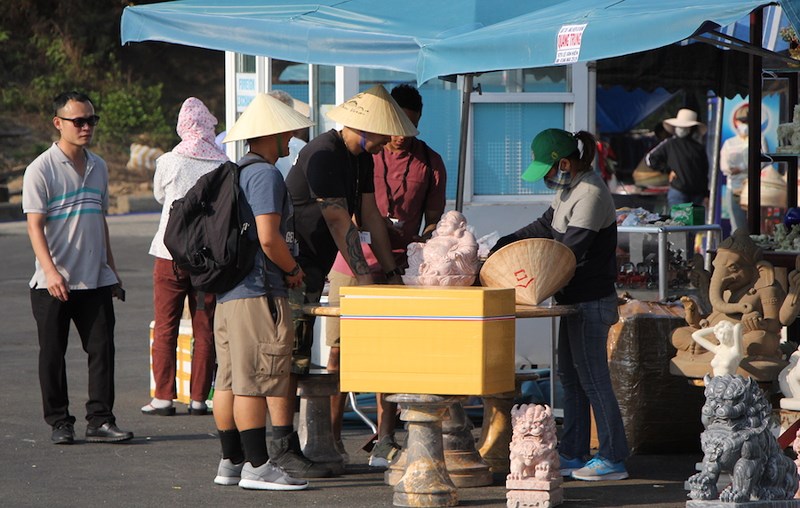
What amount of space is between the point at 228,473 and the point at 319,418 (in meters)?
0.57

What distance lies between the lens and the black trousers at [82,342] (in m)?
7.36

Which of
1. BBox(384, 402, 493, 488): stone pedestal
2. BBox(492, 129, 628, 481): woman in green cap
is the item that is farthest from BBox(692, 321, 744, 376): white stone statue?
BBox(384, 402, 493, 488): stone pedestal

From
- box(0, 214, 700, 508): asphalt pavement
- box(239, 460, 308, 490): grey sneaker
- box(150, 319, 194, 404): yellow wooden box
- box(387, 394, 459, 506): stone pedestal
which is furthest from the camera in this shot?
box(150, 319, 194, 404): yellow wooden box

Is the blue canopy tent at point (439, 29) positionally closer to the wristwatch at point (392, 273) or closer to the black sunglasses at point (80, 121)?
the black sunglasses at point (80, 121)

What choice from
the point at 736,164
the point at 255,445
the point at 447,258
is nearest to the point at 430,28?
the point at 447,258

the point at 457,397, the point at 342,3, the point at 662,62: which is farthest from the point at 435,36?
the point at 662,62

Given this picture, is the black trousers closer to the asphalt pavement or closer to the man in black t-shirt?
the asphalt pavement

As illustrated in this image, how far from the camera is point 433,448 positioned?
5.92m

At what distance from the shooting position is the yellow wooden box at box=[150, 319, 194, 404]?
859cm

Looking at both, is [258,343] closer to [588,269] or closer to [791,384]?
[588,269]

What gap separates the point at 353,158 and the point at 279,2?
134 cm

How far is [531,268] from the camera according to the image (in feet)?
19.7

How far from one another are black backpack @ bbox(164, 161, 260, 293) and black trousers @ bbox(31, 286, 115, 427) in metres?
1.54

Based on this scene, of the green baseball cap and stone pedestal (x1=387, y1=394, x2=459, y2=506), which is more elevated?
the green baseball cap
